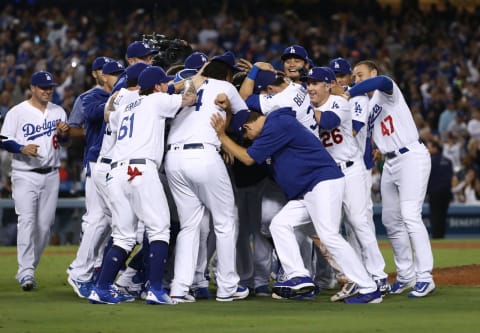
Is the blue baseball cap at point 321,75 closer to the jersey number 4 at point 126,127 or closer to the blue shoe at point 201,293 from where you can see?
the jersey number 4 at point 126,127

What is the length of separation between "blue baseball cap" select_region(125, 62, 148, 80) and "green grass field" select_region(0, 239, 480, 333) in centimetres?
198

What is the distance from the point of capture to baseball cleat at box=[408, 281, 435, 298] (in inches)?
360

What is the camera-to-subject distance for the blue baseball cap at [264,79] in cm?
917

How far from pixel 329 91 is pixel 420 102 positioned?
1310cm

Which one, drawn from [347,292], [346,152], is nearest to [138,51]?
[346,152]

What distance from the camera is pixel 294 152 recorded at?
8.84 meters

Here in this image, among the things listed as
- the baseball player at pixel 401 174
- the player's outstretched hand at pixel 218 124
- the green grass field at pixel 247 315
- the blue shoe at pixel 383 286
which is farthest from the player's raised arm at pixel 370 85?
the green grass field at pixel 247 315

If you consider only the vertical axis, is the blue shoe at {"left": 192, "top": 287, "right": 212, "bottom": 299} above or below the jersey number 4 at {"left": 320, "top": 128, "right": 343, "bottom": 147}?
below

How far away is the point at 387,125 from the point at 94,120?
275 centimetres

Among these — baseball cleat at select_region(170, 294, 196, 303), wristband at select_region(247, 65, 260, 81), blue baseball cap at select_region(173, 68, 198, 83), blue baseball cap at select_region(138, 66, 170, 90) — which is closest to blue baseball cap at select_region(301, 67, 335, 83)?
wristband at select_region(247, 65, 260, 81)

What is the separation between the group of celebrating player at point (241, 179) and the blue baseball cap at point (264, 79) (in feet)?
0.04

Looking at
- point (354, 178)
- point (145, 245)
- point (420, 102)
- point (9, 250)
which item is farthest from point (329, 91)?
point (420, 102)

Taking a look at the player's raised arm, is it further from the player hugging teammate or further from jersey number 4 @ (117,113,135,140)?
jersey number 4 @ (117,113,135,140)

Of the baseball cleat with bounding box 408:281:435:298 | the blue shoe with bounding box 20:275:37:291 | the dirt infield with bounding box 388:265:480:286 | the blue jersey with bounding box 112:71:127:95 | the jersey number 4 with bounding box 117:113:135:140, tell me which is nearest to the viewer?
the jersey number 4 with bounding box 117:113:135:140
